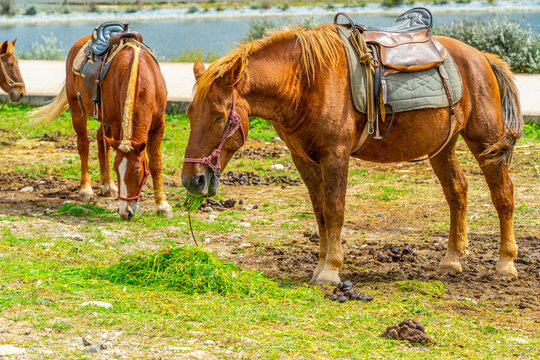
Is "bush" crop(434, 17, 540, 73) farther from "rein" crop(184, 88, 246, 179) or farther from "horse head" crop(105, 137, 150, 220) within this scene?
"rein" crop(184, 88, 246, 179)

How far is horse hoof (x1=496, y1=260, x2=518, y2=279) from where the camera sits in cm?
589

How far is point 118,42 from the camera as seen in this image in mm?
8555

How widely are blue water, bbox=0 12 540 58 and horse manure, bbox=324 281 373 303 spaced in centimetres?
1963

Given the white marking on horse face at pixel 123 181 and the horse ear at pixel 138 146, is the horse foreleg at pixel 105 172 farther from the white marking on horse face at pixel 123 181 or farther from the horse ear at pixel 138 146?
the horse ear at pixel 138 146

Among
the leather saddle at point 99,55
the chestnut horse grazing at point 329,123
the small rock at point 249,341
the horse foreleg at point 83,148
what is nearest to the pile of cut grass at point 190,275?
the chestnut horse grazing at point 329,123

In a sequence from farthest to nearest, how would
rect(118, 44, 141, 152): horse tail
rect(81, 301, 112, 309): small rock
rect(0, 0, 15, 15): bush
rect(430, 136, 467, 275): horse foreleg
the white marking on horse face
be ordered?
rect(0, 0, 15, 15): bush → the white marking on horse face → rect(118, 44, 141, 152): horse tail → rect(430, 136, 467, 275): horse foreleg → rect(81, 301, 112, 309): small rock

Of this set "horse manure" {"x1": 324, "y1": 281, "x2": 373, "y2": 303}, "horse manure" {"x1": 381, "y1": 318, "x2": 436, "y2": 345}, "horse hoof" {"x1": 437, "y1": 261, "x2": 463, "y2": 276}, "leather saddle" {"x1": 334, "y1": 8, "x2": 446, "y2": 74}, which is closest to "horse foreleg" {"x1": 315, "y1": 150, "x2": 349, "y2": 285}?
"horse manure" {"x1": 324, "y1": 281, "x2": 373, "y2": 303}

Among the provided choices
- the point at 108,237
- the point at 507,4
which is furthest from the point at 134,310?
the point at 507,4

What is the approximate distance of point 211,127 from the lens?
16.2 ft

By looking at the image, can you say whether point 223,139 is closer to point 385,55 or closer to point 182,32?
point 385,55

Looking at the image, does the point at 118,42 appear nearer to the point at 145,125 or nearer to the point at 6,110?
the point at 145,125

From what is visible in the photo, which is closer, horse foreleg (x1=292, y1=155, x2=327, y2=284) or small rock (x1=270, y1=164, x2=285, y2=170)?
horse foreleg (x1=292, y1=155, x2=327, y2=284)

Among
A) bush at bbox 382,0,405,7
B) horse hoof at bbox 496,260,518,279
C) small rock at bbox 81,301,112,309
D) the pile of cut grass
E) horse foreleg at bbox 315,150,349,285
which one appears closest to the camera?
small rock at bbox 81,301,112,309

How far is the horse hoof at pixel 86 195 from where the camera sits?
8.92 metres
